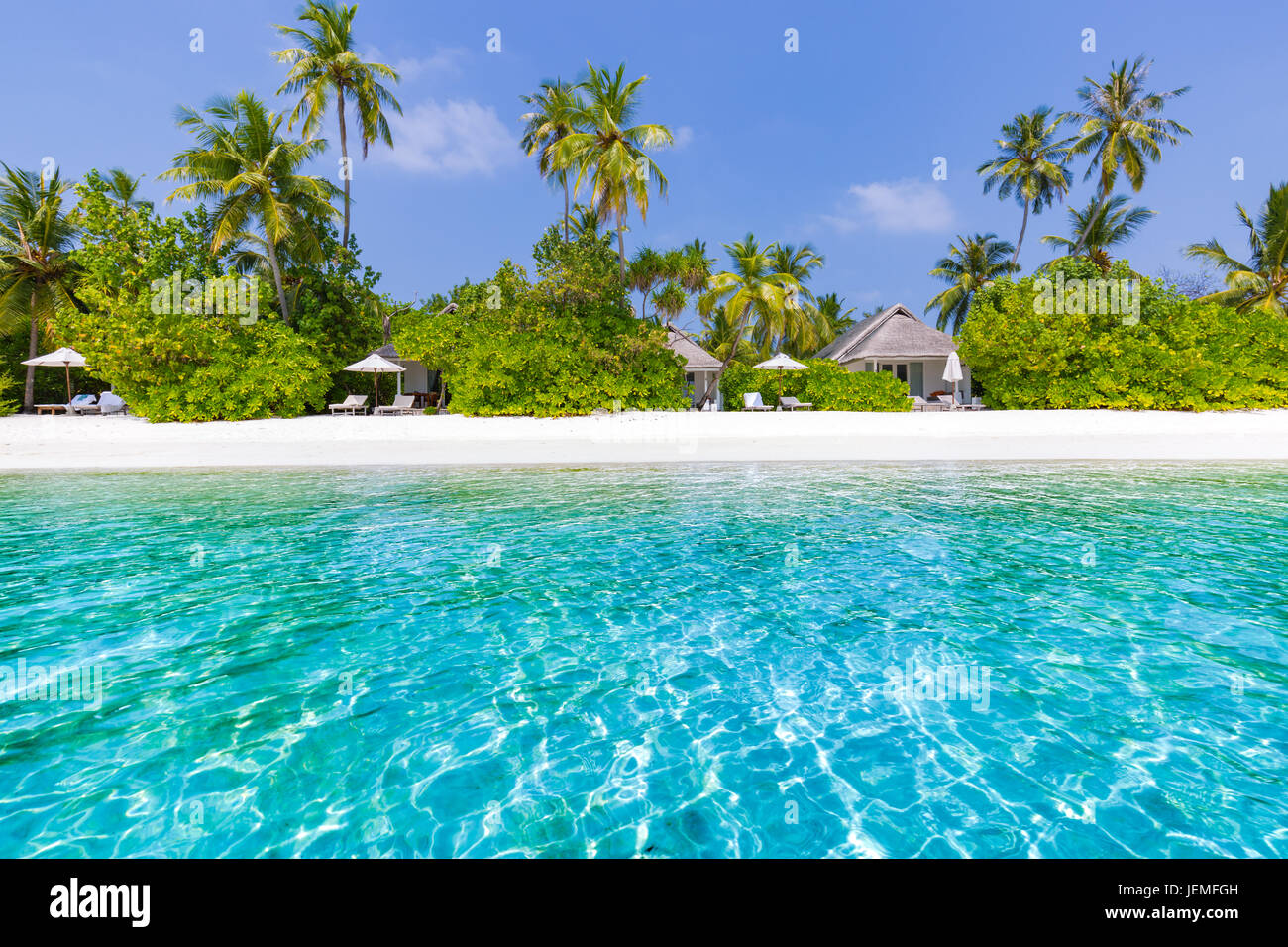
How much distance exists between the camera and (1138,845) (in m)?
2.69

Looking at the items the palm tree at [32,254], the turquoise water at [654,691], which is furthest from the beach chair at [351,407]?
the turquoise water at [654,691]

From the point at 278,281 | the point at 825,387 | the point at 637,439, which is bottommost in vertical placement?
the point at 637,439

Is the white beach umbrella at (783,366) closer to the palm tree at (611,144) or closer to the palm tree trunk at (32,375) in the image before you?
the palm tree at (611,144)

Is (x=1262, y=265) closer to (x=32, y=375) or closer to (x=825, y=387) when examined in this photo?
(x=825, y=387)

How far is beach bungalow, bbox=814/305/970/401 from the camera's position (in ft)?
104

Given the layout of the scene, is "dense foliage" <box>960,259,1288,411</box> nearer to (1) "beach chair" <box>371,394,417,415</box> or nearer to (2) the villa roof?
(2) the villa roof

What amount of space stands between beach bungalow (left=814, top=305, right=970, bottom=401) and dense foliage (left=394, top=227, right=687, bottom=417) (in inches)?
486

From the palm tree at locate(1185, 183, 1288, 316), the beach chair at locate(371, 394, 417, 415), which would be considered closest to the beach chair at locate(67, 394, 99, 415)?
the beach chair at locate(371, 394, 417, 415)

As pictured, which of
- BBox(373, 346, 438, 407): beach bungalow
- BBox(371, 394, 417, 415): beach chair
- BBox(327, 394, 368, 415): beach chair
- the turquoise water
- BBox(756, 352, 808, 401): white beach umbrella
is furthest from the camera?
BBox(373, 346, 438, 407): beach bungalow

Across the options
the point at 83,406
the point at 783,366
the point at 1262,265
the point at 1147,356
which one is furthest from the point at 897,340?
the point at 83,406

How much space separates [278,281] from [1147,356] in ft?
103

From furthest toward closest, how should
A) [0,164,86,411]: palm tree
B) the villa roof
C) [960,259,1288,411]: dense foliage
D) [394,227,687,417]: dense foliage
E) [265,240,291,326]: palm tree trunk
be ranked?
1. the villa roof
2. [0,164,86,411]: palm tree
3. [265,240,291,326]: palm tree trunk
4. [960,259,1288,411]: dense foliage
5. [394,227,687,417]: dense foliage

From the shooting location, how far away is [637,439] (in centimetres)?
2002
